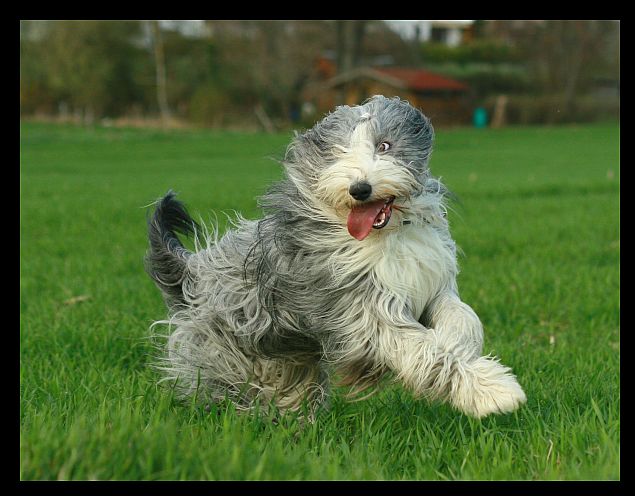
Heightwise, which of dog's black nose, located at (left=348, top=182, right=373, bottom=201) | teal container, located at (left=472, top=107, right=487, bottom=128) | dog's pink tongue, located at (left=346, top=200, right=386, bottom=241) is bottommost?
teal container, located at (left=472, top=107, right=487, bottom=128)

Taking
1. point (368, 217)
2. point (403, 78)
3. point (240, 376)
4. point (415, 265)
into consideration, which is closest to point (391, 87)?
point (403, 78)

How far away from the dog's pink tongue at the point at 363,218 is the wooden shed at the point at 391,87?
3539 cm

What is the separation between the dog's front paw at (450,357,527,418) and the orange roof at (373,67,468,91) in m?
36.7

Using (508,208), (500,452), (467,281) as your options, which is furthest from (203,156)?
(500,452)

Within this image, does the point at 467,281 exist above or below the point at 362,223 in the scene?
below

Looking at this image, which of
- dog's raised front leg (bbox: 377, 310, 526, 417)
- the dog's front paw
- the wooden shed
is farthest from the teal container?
the dog's front paw

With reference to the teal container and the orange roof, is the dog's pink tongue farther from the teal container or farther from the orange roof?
the teal container

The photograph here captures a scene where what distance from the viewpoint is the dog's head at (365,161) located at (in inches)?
142

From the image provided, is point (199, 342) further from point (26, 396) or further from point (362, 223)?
point (362, 223)

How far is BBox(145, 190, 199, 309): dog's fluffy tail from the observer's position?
4785 mm

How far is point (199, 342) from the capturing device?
465 centimetres

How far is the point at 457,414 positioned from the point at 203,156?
24.6 metres

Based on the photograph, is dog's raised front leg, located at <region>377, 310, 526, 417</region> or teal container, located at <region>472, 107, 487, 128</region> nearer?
dog's raised front leg, located at <region>377, 310, 526, 417</region>

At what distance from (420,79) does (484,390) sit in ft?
121
